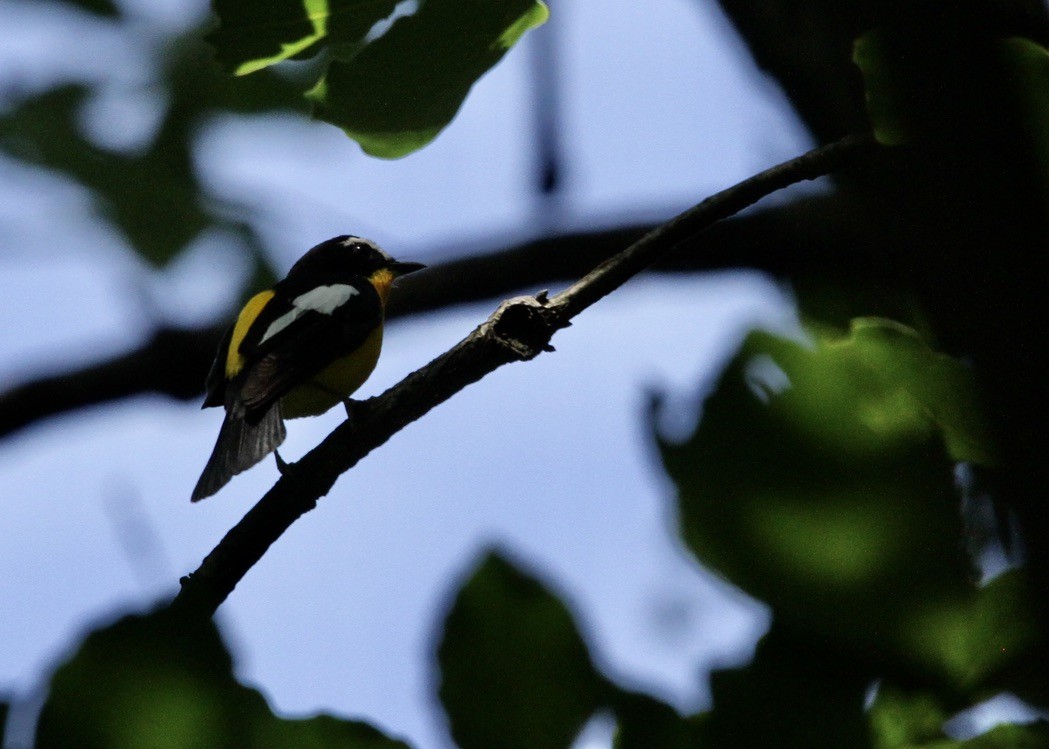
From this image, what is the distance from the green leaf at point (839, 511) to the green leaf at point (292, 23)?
76 centimetres

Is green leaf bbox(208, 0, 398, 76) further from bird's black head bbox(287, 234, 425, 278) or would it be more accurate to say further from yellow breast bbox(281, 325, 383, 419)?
bird's black head bbox(287, 234, 425, 278)

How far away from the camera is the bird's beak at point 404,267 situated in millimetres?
4617

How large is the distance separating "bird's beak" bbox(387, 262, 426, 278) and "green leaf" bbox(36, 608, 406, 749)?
404 cm

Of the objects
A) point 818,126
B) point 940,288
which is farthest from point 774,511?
point 818,126

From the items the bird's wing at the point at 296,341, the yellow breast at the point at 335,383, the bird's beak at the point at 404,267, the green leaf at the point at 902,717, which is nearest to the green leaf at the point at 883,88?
the green leaf at the point at 902,717

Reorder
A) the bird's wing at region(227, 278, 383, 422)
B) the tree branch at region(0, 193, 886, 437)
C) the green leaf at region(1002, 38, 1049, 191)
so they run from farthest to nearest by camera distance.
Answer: the tree branch at region(0, 193, 886, 437) < the bird's wing at region(227, 278, 383, 422) < the green leaf at region(1002, 38, 1049, 191)

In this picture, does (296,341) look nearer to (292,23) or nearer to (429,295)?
(429,295)

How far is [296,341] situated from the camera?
3613 mm

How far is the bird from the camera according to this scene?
3.25 meters

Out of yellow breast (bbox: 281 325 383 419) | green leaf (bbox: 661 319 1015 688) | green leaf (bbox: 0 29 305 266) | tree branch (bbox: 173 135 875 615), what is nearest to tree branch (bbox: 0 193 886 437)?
yellow breast (bbox: 281 325 383 419)

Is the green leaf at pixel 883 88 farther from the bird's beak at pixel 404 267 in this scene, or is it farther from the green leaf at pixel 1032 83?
the bird's beak at pixel 404 267

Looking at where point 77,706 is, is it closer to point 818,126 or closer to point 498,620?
point 498,620

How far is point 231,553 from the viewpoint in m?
1.48

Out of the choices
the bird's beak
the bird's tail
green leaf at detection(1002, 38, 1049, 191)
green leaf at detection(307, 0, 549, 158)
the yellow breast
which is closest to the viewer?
green leaf at detection(1002, 38, 1049, 191)
